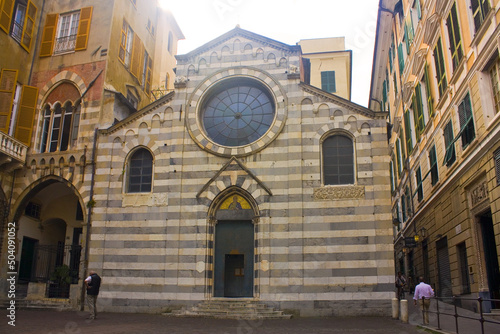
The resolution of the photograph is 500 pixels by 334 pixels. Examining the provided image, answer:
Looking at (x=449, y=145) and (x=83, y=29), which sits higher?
(x=83, y=29)

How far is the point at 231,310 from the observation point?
54.1ft

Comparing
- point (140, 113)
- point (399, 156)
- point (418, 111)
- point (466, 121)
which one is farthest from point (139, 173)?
point (399, 156)

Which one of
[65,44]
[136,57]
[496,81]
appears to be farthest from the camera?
[136,57]

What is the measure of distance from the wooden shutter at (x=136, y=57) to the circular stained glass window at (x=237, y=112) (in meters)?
6.21

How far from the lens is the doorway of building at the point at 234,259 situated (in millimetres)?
18016

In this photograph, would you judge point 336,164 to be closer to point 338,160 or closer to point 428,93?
point 338,160

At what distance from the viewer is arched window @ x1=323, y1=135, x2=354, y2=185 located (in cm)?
1822

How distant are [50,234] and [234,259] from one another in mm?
10838

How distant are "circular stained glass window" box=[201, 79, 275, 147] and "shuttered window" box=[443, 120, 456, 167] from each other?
719 centimetres

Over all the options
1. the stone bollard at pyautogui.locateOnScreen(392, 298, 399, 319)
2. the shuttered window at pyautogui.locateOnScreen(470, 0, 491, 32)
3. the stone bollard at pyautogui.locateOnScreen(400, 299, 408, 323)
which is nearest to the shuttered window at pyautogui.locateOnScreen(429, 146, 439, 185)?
the shuttered window at pyautogui.locateOnScreen(470, 0, 491, 32)

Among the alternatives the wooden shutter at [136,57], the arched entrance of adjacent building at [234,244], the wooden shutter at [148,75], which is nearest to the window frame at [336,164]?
the arched entrance of adjacent building at [234,244]

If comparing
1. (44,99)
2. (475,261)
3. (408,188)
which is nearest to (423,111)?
(408,188)

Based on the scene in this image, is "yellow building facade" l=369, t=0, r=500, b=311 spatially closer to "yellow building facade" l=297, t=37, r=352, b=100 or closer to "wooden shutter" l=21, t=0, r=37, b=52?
"yellow building facade" l=297, t=37, r=352, b=100

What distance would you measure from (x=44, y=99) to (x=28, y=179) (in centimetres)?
402
